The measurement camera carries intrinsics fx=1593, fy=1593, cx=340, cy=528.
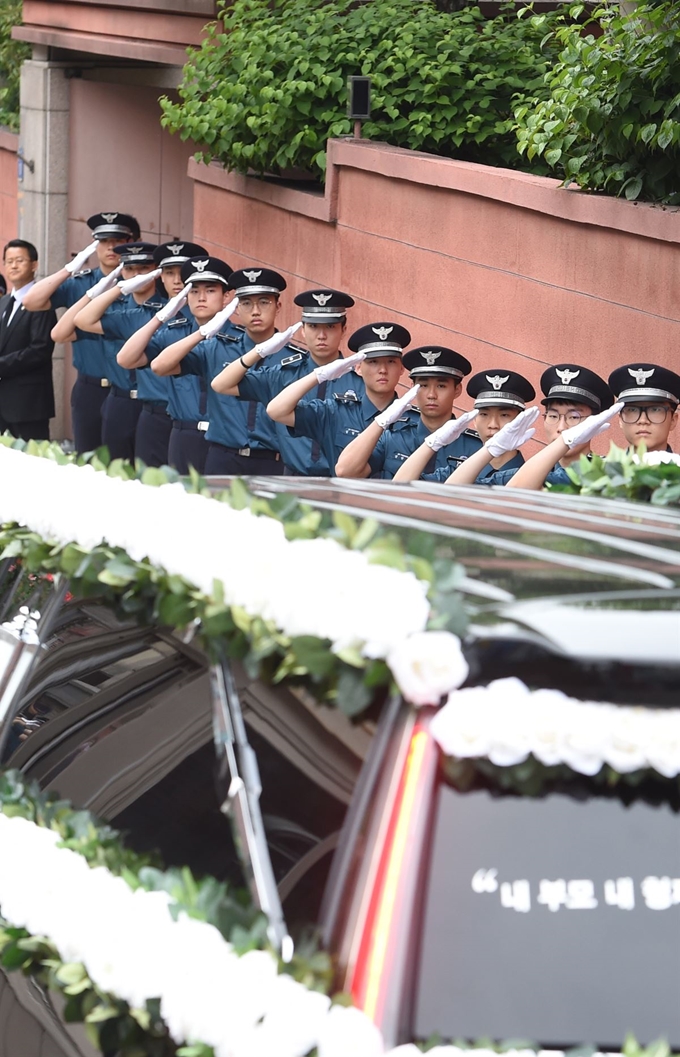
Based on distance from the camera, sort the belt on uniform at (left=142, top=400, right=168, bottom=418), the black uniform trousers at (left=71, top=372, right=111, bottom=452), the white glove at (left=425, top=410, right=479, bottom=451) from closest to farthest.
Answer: the white glove at (left=425, top=410, right=479, bottom=451), the belt on uniform at (left=142, top=400, right=168, bottom=418), the black uniform trousers at (left=71, top=372, right=111, bottom=452)

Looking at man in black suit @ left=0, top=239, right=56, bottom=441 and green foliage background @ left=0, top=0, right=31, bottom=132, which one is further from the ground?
green foliage background @ left=0, top=0, right=31, bottom=132

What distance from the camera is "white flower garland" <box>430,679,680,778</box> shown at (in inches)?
67.2

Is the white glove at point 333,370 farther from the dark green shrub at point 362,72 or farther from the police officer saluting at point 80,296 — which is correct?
the police officer saluting at point 80,296

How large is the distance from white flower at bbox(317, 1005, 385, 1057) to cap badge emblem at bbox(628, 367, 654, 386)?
176 inches

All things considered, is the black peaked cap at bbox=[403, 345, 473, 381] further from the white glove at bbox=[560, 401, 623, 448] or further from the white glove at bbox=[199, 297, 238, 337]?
the white glove at bbox=[199, 297, 238, 337]

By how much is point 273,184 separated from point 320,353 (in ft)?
11.0

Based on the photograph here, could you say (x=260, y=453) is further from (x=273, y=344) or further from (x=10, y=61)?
(x=10, y=61)

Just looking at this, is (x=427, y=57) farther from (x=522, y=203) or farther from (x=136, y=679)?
(x=136, y=679)

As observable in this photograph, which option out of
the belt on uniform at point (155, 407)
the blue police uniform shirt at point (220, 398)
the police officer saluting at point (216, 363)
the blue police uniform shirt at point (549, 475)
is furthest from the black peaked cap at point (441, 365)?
the belt on uniform at point (155, 407)

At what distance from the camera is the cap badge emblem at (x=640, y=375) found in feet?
19.2

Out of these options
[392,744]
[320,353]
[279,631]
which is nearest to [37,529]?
[279,631]

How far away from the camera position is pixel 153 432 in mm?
9953

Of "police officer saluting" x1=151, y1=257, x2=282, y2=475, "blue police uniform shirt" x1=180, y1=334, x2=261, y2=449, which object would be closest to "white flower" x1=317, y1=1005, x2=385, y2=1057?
"police officer saluting" x1=151, y1=257, x2=282, y2=475

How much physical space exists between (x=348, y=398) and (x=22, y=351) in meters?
4.00
